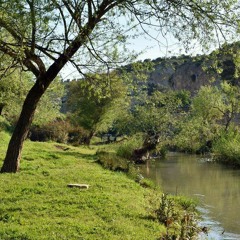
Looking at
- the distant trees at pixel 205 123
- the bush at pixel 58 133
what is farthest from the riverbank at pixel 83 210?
the bush at pixel 58 133

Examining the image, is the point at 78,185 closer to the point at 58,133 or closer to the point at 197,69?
the point at 58,133

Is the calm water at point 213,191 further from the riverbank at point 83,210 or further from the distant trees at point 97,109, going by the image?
the distant trees at point 97,109

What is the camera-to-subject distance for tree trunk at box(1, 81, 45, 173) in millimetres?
13562

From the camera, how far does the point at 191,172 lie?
24734 millimetres

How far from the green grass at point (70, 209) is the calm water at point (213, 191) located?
6.40 ft

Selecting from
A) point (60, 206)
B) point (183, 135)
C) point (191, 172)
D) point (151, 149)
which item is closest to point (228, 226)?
point (60, 206)

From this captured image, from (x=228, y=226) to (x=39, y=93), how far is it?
757cm

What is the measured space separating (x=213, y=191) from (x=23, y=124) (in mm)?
8994

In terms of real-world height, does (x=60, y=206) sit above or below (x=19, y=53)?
below

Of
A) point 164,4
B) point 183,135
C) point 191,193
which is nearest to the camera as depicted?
point 164,4

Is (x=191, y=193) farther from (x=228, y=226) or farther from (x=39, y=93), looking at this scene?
(x=39, y=93)

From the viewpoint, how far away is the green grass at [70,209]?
7.76 m

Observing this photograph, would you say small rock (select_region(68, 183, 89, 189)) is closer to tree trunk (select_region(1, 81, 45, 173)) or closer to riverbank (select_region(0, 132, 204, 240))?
riverbank (select_region(0, 132, 204, 240))

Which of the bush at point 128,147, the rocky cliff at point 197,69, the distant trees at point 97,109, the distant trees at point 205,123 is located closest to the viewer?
the rocky cliff at point 197,69
